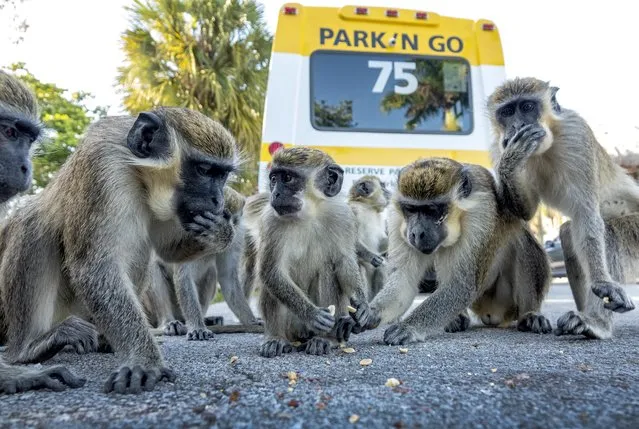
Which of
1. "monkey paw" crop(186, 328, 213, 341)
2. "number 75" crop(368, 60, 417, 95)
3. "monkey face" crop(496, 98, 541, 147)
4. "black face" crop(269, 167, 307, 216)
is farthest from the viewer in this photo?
"number 75" crop(368, 60, 417, 95)

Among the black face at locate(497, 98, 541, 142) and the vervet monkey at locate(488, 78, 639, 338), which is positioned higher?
the black face at locate(497, 98, 541, 142)

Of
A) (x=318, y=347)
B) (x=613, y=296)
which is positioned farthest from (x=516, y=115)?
(x=318, y=347)

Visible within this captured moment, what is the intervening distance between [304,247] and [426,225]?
0.76 meters

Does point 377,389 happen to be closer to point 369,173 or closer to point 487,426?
point 487,426

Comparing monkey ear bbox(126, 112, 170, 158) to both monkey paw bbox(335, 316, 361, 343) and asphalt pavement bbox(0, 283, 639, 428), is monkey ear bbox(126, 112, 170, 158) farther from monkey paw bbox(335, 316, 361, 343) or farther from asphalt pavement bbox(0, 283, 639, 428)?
monkey paw bbox(335, 316, 361, 343)

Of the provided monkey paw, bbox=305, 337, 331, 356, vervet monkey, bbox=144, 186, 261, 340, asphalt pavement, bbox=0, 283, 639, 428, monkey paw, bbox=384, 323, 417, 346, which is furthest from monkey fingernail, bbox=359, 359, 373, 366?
vervet monkey, bbox=144, 186, 261, 340

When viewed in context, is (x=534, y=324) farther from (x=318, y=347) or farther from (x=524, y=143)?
(x=318, y=347)

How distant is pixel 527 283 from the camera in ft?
14.1

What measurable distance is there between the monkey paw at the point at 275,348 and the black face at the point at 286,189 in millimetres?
752

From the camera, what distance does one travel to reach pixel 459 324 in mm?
4488

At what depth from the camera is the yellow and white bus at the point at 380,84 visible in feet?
22.7

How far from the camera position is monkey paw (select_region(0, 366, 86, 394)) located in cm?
239

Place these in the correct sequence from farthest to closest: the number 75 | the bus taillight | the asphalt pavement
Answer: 1. the number 75
2. the bus taillight
3. the asphalt pavement

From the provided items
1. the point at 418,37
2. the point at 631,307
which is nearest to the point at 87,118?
A: the point at 418,37
